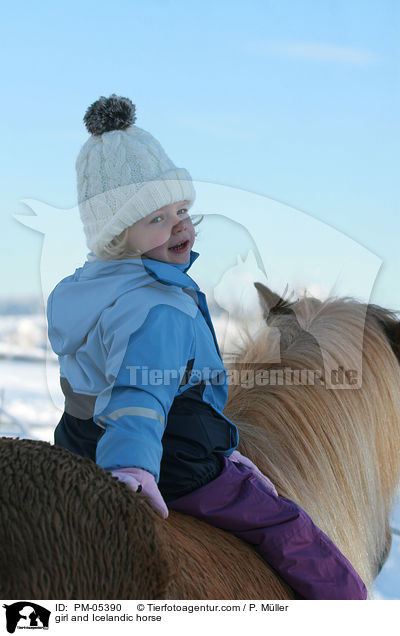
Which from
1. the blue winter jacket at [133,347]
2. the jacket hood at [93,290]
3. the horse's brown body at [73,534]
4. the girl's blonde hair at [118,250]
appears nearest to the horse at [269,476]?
the horse's brown body at [73,534]

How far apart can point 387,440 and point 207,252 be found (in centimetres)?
50

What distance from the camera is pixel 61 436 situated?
848mm

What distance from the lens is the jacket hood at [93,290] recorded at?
759 millimetres

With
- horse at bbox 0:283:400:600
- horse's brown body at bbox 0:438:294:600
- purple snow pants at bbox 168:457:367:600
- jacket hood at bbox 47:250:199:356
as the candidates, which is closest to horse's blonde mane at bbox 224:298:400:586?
horse at bbox 0:283:400:600

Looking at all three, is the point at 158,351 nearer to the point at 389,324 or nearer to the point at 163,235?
the point at 163,235

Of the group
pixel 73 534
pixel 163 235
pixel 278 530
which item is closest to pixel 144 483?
pixel 73 534

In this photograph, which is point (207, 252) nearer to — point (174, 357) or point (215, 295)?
point (215, 295)

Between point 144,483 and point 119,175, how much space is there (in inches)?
17.2

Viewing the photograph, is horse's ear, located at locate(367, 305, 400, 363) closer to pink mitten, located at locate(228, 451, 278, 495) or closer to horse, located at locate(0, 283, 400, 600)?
horse, located at locate(0, 283, 400, 600)

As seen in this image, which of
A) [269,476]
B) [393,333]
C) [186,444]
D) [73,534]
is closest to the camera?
[73,534]

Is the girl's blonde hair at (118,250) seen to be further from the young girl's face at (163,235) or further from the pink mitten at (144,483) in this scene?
the pink mitten at (144,483)

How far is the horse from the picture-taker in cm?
50

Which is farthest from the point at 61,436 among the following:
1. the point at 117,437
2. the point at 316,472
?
the point at 316,472

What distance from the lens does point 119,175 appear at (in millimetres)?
807
